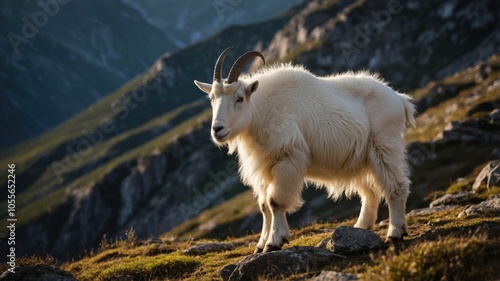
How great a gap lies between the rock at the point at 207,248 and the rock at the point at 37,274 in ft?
12.0

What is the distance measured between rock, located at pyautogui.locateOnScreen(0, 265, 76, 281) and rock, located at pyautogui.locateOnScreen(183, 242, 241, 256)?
Result: 12.0 ft

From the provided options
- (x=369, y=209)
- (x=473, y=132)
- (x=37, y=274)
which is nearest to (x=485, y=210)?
(x=369, y=209)

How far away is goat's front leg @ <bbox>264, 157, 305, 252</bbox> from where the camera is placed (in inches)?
418

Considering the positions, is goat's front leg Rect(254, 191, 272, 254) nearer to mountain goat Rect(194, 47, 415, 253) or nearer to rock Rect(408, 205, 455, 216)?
mountain goat Rect(194, 47, 415, 253)

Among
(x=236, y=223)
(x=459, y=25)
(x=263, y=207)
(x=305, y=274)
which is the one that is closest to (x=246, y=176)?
(x=263, y=207)

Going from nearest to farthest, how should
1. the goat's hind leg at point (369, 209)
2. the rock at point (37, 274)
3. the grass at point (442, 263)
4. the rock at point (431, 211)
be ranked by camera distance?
the grass at point (442, 263) < the rock at point (37, 274) < the goat's hind leg at point (369, 209) < the rock at point (431, 211)

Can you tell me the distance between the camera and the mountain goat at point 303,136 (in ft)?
35.2

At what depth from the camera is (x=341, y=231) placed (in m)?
9.50

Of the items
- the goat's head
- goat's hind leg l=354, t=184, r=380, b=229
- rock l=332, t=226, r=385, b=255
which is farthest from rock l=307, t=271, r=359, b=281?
goat's hind leg l=354, t=184, r=380, b=229

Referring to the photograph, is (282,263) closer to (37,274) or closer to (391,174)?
(391,174)

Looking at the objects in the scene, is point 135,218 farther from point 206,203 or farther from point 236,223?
point 236,223

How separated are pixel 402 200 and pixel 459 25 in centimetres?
20531

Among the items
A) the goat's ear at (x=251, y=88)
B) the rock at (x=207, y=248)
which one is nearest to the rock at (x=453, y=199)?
the rock at (x=207, y=248)

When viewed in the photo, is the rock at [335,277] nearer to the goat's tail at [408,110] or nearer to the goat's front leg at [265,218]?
the goat's front leg at [265,218]
